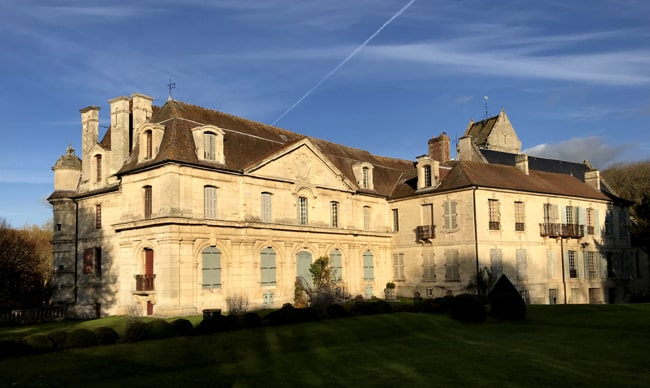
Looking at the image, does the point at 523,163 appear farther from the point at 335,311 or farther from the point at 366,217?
the point at 335,311

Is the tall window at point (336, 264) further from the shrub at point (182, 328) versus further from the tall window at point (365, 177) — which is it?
the shrub at point (182, 328)

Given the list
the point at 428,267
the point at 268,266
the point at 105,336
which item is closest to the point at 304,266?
the point at 268,266

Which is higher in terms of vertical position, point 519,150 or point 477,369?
point 519,150

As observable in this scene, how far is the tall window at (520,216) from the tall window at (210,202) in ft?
62.3

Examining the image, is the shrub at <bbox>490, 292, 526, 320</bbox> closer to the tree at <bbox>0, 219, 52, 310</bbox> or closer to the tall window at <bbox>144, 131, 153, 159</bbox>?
the tall window at <bbox>144, 131, 153, 159</bbox>

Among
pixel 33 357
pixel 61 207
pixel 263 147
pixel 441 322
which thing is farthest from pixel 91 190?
pixel 441 322

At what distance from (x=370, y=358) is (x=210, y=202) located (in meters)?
15.2

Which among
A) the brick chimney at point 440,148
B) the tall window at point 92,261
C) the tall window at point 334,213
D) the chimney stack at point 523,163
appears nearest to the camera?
the tall window at point 92,261

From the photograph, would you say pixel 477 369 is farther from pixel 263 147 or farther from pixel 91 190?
pixel 91 190

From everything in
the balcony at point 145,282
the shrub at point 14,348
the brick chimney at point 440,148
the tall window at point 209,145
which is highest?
the brick chimney at point 440,148

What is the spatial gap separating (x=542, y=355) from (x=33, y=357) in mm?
14211

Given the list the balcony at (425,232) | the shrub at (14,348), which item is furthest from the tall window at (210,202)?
the balcony at (425,232)

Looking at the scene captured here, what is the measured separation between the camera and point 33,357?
1708 cm

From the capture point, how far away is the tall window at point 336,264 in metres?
36.5
